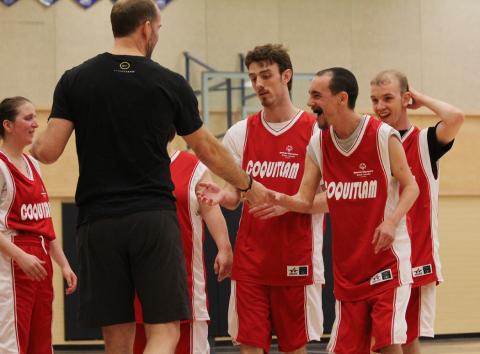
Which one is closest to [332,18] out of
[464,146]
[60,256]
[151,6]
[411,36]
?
[411,36]

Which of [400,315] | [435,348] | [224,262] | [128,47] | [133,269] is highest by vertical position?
[128,47]

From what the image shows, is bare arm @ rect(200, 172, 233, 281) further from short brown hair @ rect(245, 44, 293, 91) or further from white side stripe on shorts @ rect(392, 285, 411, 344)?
white side stripe on shorts @ rect(392, 285, 411, 344)

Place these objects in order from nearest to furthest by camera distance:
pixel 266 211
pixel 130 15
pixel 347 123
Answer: pixel 130 15 < pixel 347 123 < pixel 266 211

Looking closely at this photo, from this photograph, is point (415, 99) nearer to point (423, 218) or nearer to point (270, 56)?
point (423, 218)

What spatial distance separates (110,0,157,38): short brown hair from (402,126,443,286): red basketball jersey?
2.04 m

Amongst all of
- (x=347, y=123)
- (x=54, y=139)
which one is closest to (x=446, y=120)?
(x=347, y=123)

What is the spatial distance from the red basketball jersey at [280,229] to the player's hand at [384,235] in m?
0.77

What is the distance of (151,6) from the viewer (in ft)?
12.9

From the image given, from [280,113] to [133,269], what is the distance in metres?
1.87

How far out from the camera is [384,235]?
4547 millimetres

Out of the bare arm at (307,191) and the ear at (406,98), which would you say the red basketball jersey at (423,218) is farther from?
the bare arm at (307,191)

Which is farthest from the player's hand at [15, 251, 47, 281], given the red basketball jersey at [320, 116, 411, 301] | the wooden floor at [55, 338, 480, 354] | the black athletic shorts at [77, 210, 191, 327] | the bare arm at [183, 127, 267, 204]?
the wooden floor at [55, 338, 480, 354]

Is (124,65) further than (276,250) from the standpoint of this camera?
No

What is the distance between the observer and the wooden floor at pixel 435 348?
928 centimetres
